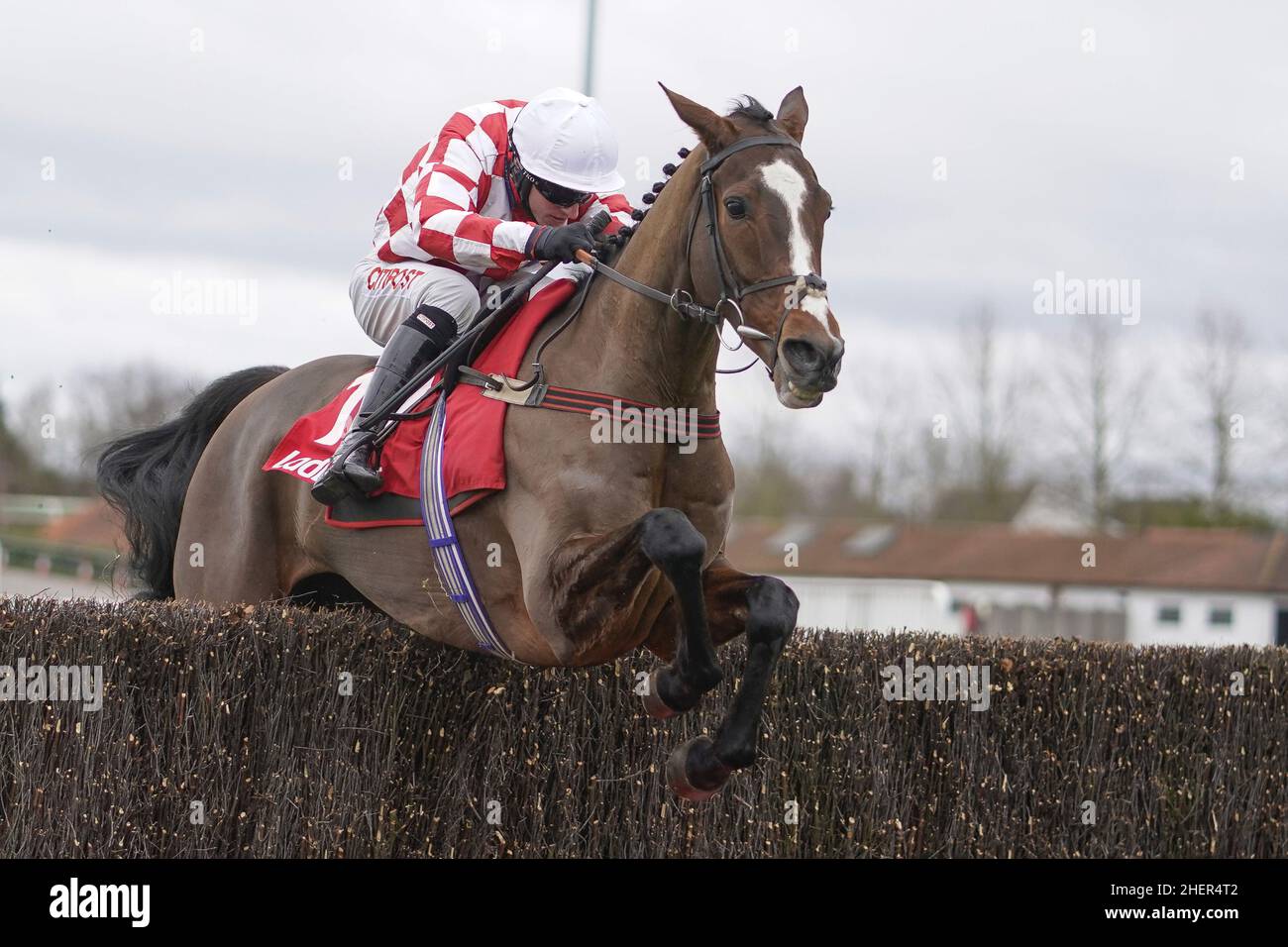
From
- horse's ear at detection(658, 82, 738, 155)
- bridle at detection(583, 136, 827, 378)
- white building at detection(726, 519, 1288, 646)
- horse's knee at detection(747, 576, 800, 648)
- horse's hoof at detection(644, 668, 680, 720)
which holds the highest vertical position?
horse's ear at detection(658, 82, 738, 155)

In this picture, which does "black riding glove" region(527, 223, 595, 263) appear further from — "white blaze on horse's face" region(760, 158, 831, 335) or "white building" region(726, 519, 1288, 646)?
"white building" region(726, 519, 1288, 646)

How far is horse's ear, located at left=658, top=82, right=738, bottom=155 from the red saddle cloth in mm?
825

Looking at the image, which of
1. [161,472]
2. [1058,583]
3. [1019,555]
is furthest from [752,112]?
[1019,555]

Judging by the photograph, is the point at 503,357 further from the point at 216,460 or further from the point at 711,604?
the point at 216,460

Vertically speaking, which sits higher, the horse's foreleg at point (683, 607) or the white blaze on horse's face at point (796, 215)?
the white blaze on horse's face at point (796, 215)

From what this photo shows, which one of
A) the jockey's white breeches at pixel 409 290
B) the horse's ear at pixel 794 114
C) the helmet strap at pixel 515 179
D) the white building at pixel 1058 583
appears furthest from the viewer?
the white building at pixel 1058 583

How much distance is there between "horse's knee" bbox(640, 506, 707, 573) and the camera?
4102mm

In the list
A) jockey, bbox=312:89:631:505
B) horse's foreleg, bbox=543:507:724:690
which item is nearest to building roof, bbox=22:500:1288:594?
jockey, bbox=312:89:631:505

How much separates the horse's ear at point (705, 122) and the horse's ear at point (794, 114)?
244 millimetres

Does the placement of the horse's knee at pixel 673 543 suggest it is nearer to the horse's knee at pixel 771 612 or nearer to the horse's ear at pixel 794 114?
the horse's knee at pixel 771 612

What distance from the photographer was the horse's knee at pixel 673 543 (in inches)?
161

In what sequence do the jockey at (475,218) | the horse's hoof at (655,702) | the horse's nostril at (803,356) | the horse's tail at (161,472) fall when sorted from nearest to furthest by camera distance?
1. the horse's nostril at (803,356)
2. the horse's hoof at (655,702)
3. the jockey at (475,218)
4. the horse's tail at (161,472)

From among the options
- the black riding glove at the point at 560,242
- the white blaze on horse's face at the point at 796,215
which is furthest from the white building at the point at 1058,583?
the white blaze on horse's face at the point at 796,215
